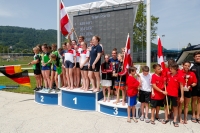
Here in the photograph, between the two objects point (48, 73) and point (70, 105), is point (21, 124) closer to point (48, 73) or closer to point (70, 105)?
point (70, 105)

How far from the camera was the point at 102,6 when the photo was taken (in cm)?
1027

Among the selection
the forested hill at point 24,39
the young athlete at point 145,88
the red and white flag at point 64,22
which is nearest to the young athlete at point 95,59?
the young athlete at point 145,88

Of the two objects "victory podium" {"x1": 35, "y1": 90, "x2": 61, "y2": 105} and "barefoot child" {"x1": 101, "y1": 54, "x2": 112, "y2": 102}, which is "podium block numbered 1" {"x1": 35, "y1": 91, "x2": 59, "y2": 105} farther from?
"barefoot child" {"x1": 101, "y1": 54, "x2": 112, "y2": 102}

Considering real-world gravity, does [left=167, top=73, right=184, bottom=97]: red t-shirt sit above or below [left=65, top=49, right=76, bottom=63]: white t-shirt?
below

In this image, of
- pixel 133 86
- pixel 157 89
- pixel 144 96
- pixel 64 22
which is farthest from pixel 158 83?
pixel 64 22

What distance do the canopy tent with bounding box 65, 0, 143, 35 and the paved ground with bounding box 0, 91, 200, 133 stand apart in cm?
690

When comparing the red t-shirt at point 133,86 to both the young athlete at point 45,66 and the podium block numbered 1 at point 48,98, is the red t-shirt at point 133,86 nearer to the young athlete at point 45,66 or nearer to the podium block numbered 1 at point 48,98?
the podium block numbered 1 at point 48,98

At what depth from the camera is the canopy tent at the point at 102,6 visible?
964 centimetres

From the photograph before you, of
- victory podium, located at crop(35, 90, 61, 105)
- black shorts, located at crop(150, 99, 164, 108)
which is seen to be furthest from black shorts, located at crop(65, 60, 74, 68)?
black shorts, located at crop(150, 99, 164, 108)

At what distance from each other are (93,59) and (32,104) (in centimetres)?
260

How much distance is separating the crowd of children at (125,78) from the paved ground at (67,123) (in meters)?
0.28

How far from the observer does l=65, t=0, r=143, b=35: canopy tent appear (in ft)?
31.6

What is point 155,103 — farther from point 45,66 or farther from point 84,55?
point 45,66

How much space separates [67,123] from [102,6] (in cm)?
789
